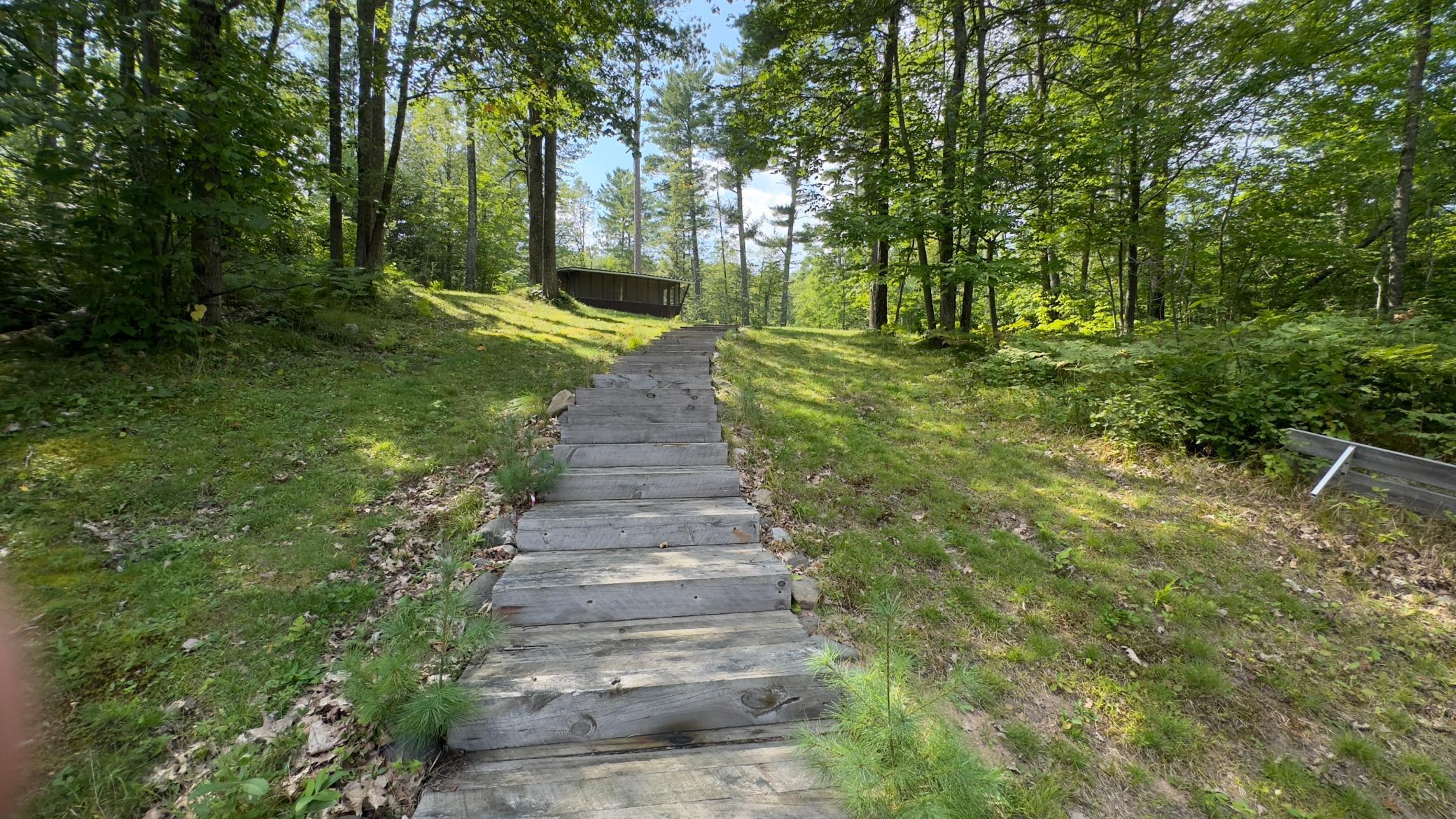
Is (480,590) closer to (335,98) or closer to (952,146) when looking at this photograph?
(335,98)

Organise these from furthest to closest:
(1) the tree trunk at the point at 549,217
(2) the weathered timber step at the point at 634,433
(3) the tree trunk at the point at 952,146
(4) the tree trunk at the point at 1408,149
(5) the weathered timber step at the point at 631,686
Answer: (1) the tree trunk at the point at 549,217, (3) the tree trunk at the point at 952,146, (4) the tree trunk at the point at 1408,149, (2) the weathered timber step at the point at 634,433, (5) the weathered timber step at the point at 631,686

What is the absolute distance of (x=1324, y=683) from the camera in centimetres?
266

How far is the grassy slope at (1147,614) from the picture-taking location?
2.19m

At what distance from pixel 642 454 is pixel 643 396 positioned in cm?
120

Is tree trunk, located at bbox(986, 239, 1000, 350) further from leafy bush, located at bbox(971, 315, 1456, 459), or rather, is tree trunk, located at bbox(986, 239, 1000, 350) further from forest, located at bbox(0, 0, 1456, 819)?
leafy bush, located at bbox(971, 315, 1456, 459)

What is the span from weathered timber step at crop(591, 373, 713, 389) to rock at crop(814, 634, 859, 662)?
362 cm

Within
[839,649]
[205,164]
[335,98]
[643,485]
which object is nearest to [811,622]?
[839,649]

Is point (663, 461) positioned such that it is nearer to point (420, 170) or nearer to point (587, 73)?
point (587, 73)

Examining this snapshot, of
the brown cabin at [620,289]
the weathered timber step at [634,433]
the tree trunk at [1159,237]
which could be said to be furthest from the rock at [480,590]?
the brown cabin at [620,289]

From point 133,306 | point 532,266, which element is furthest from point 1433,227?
point 532,266

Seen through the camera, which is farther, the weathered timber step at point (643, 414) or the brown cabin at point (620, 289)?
the brown cabin at point (620, 289)

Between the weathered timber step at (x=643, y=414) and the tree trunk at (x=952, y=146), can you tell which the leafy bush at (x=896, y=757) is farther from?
the tree trunk at (x=952, y=146)

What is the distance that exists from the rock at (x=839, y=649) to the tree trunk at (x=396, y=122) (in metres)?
10.8

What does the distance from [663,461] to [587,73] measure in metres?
8.89
